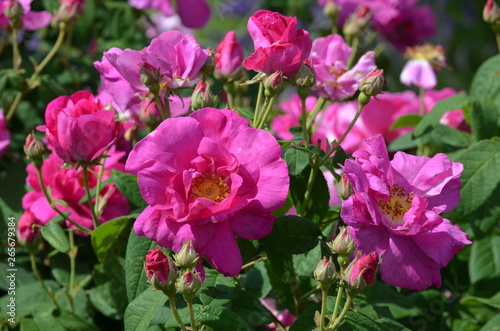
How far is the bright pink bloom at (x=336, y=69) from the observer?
102 centimetres

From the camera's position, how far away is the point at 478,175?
1078 millimetres

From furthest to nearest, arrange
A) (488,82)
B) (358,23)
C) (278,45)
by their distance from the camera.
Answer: (358,23)
(488,82)
(278,45)

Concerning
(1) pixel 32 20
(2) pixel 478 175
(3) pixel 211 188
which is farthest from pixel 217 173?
(1) pixel 32 20

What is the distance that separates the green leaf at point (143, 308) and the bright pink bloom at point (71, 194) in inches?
10.4

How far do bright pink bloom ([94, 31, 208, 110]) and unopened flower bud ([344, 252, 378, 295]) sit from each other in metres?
0.31

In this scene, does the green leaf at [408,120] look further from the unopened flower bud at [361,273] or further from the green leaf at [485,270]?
the unopened flower bud at [361,273]

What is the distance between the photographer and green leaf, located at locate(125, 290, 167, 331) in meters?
0.81

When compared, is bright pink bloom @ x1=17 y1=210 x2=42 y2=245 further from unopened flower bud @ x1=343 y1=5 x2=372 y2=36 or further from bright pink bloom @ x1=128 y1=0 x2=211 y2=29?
bright pink bloom @ x1=128 y1=0 x2=211 y2=29

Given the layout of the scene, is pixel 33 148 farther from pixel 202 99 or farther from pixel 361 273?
pixel 361 273

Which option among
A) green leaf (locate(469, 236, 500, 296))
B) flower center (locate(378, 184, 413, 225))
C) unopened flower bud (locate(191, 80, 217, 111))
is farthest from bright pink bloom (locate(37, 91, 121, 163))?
green leaf (locate(469, 236, 500, 296))

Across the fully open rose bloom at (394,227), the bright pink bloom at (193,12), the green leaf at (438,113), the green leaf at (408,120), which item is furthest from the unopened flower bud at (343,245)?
the bright pink bloom at (193,12)

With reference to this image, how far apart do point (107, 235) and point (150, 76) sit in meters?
0.25

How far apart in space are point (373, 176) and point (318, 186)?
15 centimetres

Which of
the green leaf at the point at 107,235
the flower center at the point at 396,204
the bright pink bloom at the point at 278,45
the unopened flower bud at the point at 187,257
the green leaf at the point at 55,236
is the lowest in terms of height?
the green leaf at the point at 55,236
